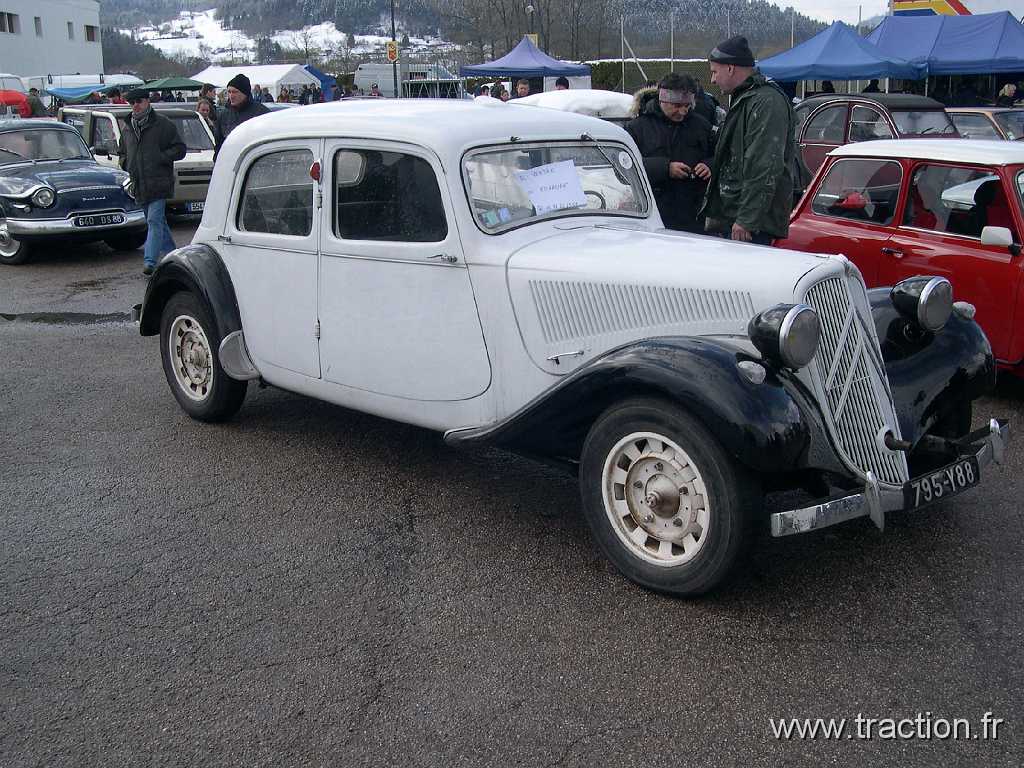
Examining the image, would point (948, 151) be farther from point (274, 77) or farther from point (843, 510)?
point (274, 77)

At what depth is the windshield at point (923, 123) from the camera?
40.9ft

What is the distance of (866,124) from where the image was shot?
12.4 m

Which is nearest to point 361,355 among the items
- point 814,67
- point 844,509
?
point 844,509

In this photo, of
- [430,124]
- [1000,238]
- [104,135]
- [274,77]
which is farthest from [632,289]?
[274,77]

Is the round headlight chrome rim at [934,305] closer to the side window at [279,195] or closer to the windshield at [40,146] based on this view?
the side window at [279,195]

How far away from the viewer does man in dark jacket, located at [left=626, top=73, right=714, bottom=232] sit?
6.53 m

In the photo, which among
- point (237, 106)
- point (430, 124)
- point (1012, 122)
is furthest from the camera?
point (1012, 122)

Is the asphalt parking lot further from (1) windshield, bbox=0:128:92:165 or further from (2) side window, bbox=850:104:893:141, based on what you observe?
(1) windshield, bbox=0:128:92:165

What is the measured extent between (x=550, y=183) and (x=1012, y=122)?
36.3 ft

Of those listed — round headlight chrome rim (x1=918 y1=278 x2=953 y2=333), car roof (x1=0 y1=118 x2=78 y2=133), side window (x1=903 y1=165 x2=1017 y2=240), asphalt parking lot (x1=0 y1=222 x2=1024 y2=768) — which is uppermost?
car roof (x1=0 y1=118 x2=78 y2=133)

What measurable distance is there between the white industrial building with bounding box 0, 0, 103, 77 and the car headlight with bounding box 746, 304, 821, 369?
71.8m

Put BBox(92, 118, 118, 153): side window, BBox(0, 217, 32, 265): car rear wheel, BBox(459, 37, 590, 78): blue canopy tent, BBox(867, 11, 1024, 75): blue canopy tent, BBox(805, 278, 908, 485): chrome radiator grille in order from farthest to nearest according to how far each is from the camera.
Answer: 1. BBox(459, 37, 590, 78): blue canopy tent
2. BBox(867, 11, 1024, 75): blue canopy tent
3. BBox(92, 118, 118, 153): side window
4. BBox(0, 217, 32, 265): car rear wheel
5. BBox(805, 278, 908, 485): chrome radiator grille

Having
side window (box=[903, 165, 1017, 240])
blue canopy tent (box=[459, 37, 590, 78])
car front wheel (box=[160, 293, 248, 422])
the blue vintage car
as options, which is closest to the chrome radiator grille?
side window (box=[903, 165, 1017, 240])

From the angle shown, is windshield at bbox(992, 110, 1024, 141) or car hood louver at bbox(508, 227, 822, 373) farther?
windshield at bbox(992, 110, 1024, 141)
